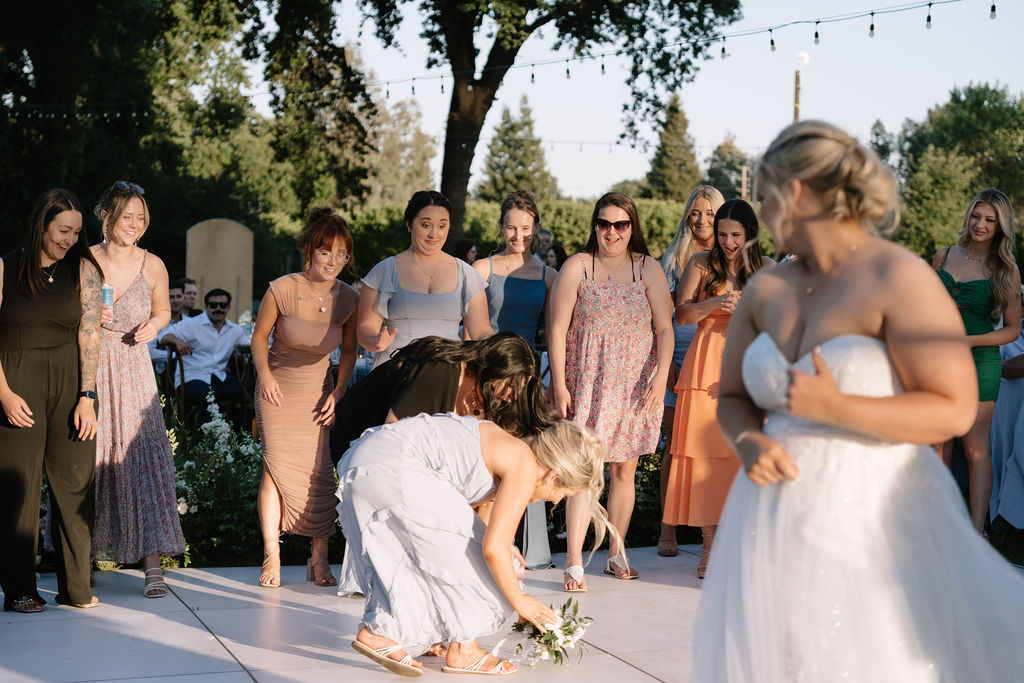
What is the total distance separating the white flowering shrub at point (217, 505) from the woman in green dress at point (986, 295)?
421 centimetres

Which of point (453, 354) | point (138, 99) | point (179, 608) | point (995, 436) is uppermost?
point (138, 99)

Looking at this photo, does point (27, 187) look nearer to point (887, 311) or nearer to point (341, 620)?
point (341, 620)

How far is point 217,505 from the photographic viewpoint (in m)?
6.61

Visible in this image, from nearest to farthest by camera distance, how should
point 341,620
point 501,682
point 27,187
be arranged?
1. point 501,682
2. point 341,620
3. point 27,187

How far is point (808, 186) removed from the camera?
2248 millimetres

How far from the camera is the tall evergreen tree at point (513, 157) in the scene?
76688 mm

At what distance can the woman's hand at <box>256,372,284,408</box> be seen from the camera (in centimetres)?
571

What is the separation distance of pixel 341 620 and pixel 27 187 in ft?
60.1

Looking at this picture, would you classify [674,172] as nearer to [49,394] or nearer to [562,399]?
[562,399]

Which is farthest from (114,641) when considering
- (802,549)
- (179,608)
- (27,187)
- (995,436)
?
(27,187)

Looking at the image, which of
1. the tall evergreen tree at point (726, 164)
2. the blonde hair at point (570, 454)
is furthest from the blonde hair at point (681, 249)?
the tall evergreen tree at point (726, 164)

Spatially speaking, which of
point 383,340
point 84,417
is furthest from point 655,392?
point 84,417

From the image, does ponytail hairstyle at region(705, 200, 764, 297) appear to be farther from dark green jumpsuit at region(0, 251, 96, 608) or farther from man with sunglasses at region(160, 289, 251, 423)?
man with sunglasses at region(160, 289, 251, 423)

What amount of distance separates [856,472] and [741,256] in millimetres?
3934
